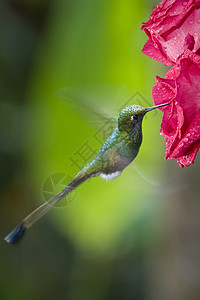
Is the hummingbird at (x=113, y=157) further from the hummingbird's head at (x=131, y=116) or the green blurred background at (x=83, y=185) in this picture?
the green blurred background at (x=83, y=185)

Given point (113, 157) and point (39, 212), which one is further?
point (113, 157)

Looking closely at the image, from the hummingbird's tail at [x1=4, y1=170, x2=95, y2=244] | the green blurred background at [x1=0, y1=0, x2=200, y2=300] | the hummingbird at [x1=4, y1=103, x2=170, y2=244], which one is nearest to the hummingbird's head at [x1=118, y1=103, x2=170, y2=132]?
the hummingbird at [x1=4, y1=103, x2=170, y2=244]

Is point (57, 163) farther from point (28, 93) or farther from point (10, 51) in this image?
point (10, 51)

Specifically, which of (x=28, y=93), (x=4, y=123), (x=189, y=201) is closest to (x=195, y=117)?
(x=28, y=93)

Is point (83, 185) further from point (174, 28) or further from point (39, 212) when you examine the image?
point (174, 28)

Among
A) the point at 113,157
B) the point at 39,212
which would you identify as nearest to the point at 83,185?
the point at 113,157
